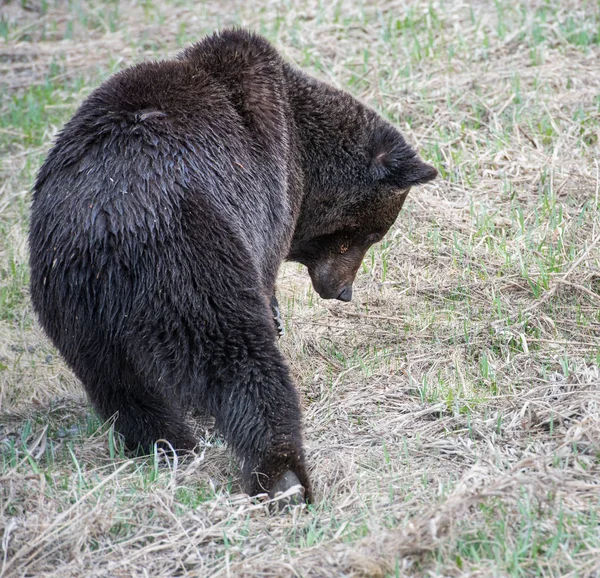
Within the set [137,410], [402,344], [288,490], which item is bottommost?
[402,344]

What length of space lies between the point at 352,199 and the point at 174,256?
77.5 inches

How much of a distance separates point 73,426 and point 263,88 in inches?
88.0

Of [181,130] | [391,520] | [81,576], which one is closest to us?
[81,576]

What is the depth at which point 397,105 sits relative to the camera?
8.28 meters

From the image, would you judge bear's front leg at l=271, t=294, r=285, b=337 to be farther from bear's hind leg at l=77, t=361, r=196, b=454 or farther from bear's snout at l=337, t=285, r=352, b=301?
bear's hind leg at l=77, t=361, r=196, b=454

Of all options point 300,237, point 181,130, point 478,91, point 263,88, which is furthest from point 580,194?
point 181,130

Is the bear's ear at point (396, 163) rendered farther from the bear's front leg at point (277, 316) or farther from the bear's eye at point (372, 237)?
the bear's front leg at point (277, 316)

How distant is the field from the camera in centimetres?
350

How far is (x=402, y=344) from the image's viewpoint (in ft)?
19.5

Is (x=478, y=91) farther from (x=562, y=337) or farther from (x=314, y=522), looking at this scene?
(x=314, y=522)

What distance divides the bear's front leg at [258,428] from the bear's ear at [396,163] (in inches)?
78.8

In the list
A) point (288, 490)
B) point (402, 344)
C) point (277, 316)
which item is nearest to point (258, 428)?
point (288, 490)

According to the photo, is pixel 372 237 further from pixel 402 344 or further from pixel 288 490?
pixel 288 490

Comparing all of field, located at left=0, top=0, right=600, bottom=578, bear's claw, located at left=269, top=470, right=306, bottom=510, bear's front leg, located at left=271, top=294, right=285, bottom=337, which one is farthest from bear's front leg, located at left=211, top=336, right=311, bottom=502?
bear's front leg, located at left=271, top=294, right=285, bottom=337
